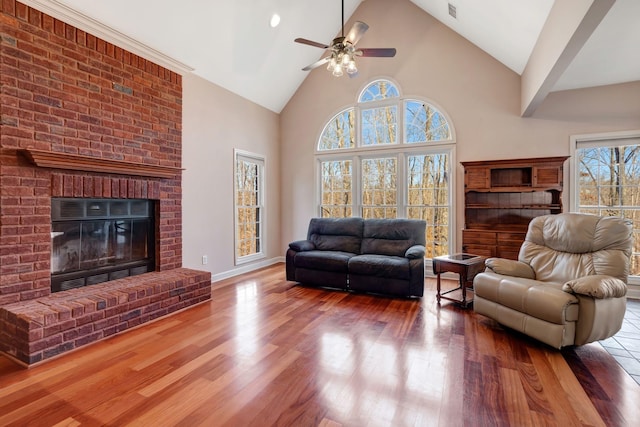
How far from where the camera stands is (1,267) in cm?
263

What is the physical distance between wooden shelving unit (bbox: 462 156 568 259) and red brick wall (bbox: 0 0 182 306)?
14.0 feet

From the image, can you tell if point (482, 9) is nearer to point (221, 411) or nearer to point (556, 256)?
point (556, 256)

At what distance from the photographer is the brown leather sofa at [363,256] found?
388 centimetres

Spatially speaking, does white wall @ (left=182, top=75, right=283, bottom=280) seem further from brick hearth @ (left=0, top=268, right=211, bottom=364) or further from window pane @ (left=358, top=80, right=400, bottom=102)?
window pane @ (left=358, top=80, right=400, bottom=102)

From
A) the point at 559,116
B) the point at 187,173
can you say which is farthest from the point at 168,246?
the point at 559,116

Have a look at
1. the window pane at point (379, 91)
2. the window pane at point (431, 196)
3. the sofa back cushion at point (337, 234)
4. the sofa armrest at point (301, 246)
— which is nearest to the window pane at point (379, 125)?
the window pane at point (379, 91)

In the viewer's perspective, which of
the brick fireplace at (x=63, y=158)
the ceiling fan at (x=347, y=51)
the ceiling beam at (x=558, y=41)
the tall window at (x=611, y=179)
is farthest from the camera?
the tall window at (x=611, y=179)

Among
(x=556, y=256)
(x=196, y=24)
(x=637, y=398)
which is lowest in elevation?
(x=637, y=398)

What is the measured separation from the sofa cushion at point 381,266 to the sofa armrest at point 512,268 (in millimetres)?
956

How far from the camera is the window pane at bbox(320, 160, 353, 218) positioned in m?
5.86

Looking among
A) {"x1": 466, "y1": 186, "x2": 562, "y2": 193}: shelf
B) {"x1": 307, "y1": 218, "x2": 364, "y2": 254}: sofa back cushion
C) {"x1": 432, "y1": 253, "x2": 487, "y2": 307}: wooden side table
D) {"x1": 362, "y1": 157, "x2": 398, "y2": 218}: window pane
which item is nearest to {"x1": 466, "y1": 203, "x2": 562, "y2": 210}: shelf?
{"x1": 466, "y1": 186, "x2": 562, "y2": 193}: shelf

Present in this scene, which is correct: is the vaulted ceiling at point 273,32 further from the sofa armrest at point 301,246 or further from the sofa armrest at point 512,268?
the sofa armrest at point 301,246

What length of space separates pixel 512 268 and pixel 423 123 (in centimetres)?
290

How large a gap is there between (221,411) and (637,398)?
8.32ft
